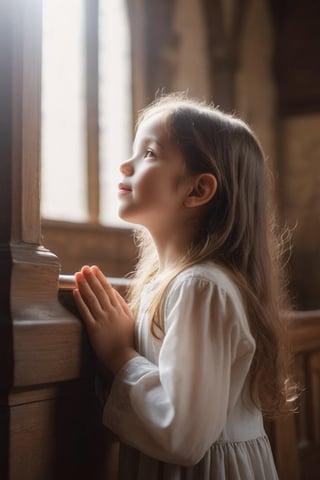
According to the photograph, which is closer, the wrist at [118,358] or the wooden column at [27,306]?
the wooden column at [27,306]

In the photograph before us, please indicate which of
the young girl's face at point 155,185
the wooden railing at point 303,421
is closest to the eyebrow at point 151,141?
the young girl's face at point 155,185

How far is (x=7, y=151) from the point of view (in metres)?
1.18

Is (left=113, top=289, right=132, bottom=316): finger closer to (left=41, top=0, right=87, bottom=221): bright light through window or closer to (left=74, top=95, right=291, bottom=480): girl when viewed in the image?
(left=74, top=95, right=291, bottom=480): girl

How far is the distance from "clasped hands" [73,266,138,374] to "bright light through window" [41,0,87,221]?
188 inches

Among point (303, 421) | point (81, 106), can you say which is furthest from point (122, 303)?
point (81, 106)

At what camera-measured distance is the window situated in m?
6.21

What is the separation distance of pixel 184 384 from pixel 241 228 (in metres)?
0.39

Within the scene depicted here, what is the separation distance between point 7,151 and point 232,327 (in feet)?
1.65

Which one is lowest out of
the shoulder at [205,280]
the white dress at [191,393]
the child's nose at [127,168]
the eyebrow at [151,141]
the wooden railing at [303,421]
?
the wooden railing at [303,421]

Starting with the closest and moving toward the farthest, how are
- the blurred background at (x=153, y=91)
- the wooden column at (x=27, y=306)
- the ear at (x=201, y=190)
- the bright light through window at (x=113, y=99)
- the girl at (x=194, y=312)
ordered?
the wooden column at (x=27, y=306)
the girl at (x=194, y=312)
the ear at (x=201, y=190)
the blurred background at (x=153, y=91)
the bright light through window at (x=113, y=99)

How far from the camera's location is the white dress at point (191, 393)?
3.96ft

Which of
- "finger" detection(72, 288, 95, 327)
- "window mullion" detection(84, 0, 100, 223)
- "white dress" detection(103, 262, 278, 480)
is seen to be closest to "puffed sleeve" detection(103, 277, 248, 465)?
"white dress" detection(103, 262, 278, 480)

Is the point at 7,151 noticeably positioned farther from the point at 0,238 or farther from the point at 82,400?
the point at 82,400

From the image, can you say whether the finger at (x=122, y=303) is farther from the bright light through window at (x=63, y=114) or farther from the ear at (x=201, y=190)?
the bright light through window at (x=63, y=114)
